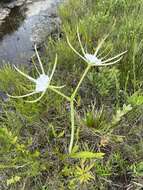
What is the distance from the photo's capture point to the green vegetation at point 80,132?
6.31 ft

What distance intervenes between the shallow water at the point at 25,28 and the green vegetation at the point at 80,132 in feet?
2.36

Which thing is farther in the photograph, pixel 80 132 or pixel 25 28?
pixel 25 28

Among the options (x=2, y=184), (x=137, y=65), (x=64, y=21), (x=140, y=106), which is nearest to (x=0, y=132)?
(x=2, y=184)

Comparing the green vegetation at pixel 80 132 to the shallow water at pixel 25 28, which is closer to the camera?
the green vegetation at pixel 80 132

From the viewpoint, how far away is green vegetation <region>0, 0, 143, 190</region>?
6.31ft

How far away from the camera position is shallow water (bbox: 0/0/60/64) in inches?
126

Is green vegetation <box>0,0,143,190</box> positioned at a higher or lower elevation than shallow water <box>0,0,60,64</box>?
lower

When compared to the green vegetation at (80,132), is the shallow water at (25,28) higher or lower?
higher

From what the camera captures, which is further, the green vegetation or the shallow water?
the shallow water

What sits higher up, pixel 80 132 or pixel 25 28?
pixel 25 28

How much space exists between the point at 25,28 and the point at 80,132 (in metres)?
1.85

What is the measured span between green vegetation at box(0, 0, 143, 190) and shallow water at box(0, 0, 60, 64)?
0.72 meters

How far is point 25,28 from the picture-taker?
3596mm

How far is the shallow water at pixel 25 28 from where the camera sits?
320cm
